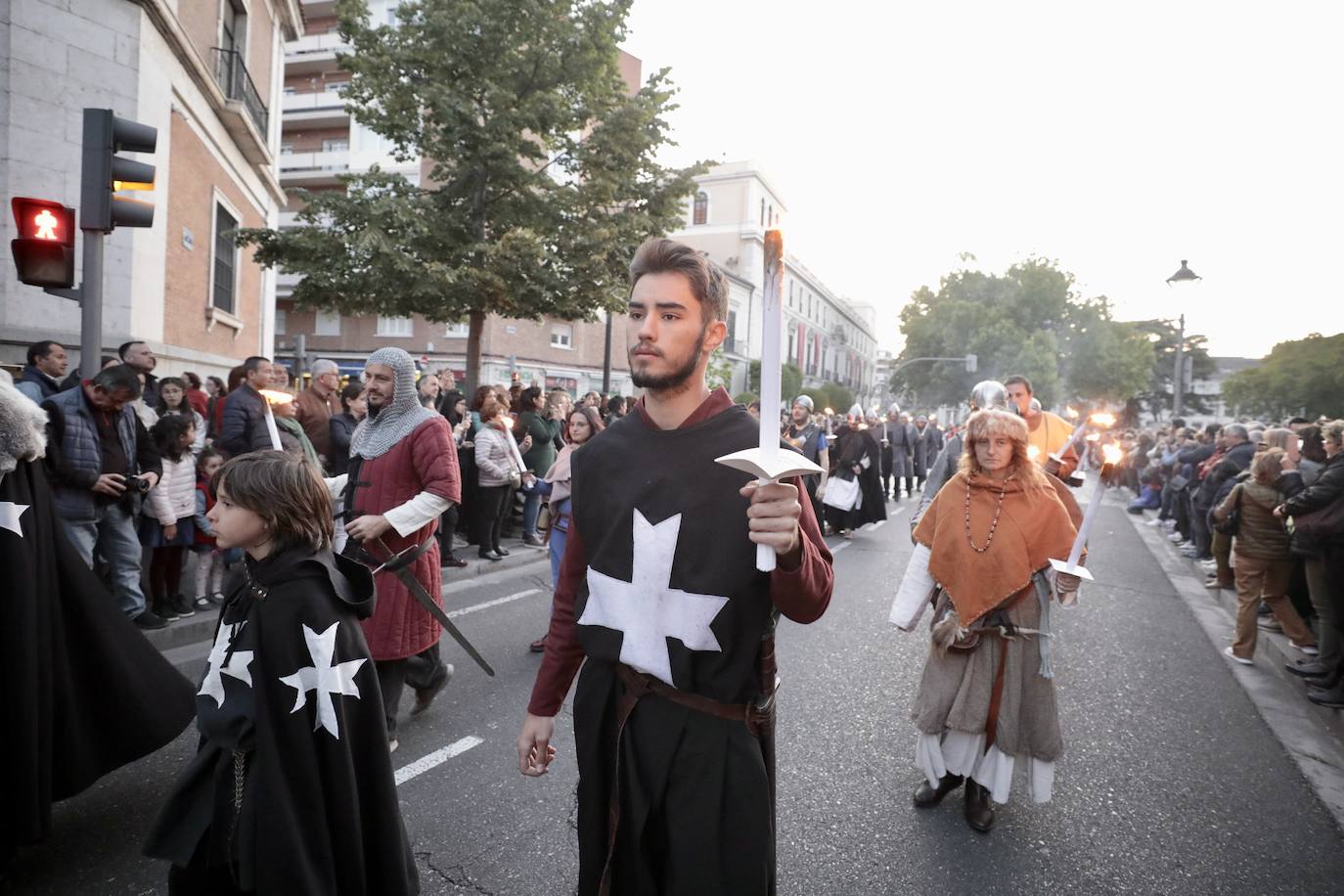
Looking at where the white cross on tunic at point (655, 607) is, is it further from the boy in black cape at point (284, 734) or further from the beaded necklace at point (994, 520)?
the beaded necklace at point (994, 520)

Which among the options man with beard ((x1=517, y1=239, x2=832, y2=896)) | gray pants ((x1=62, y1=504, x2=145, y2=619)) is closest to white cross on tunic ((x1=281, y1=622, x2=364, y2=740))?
man with beard ((x1=517, y1=239, x2=832, y2=896))

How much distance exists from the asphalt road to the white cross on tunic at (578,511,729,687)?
3.03 ft

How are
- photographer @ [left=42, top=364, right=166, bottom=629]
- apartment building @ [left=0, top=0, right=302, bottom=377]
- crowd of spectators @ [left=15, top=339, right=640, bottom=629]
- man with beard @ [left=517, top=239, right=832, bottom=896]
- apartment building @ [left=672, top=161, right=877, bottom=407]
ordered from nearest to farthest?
1. man with beard @ [left=517, top=239, right=832, bottom=896]
2. photographer @ [left=42, top=364, right=166, bottom=629]
3. crowd of spectators @ [left=15, top=339, right=640, bottom=629]
4. apartment building @ [left=0, top=0, right=302, bottom=377]
5. apartment building @ [left=672, top=161, right=877, bottom=407]

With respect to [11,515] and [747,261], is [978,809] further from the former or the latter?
[747,261]

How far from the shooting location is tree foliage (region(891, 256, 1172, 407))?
49594 millimetres

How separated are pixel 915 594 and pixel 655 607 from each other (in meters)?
2.23

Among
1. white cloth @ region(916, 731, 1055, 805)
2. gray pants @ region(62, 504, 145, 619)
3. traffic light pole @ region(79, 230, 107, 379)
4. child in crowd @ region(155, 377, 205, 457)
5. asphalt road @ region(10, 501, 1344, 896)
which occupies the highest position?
traffic light pole @ region(79, 230, 107, 379)

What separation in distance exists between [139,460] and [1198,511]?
42.5ft

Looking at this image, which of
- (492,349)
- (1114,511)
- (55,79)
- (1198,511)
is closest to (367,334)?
(492,349)

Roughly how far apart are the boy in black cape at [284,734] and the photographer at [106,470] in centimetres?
335

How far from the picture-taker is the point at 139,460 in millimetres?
5578

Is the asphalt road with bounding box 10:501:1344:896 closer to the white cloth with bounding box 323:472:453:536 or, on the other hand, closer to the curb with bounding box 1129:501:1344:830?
the curb with bounding box 1129:501:1344:830

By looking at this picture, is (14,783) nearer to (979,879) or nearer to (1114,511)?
(979,879)

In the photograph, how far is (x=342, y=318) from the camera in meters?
32.3
